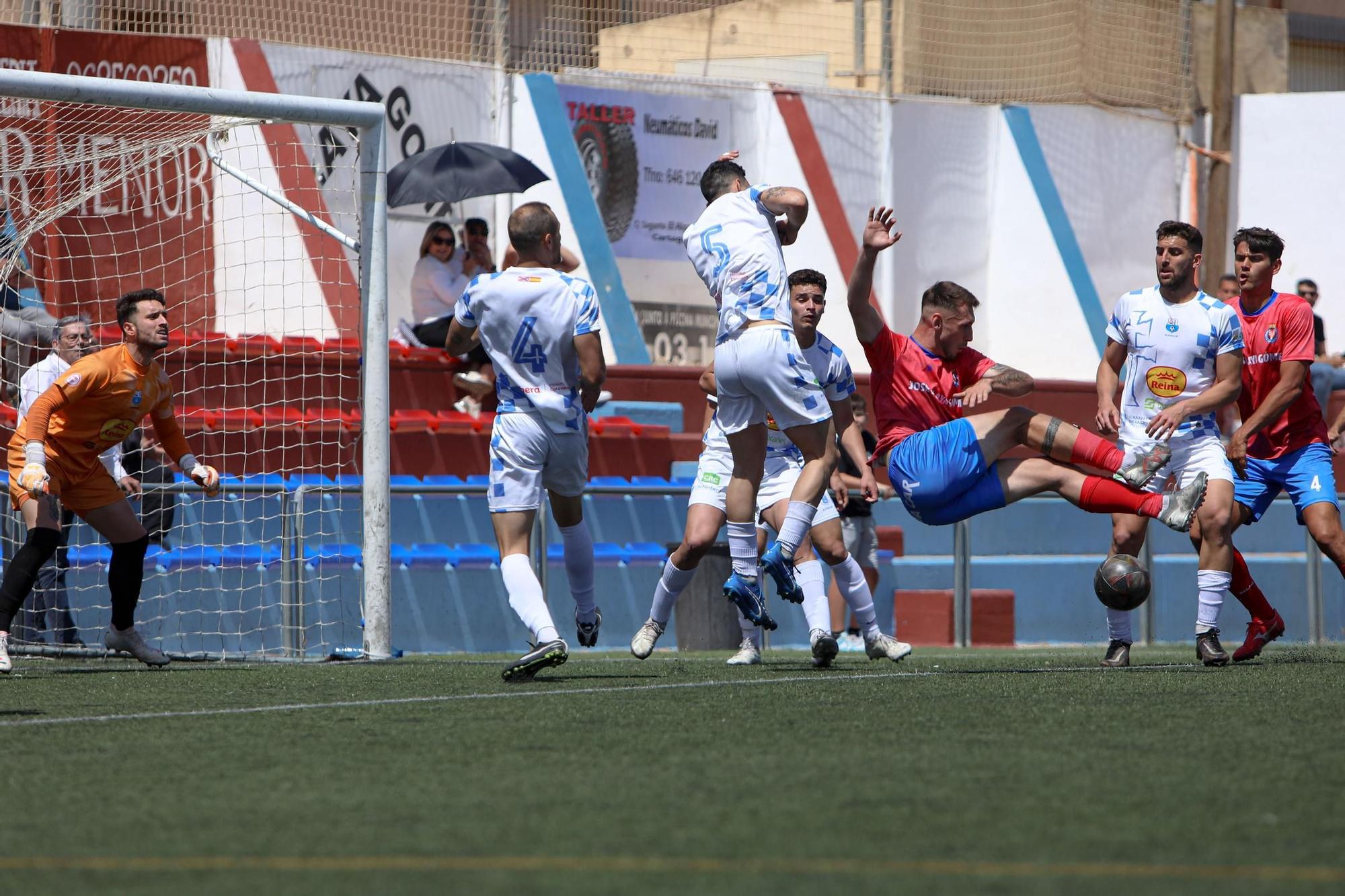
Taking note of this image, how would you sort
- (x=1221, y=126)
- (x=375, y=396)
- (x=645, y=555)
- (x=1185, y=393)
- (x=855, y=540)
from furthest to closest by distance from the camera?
(x=1221, y=126), (x=645, y=555), (x=855, y=540), (x=375, y=396), (x=1185, y=393)

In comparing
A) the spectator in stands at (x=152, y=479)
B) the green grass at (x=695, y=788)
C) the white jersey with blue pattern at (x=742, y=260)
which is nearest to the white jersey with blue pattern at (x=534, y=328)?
the white jersey with blue pattern at (x=742, y=260)

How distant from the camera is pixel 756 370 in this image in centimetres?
759

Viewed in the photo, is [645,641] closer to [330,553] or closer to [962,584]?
[330,553]

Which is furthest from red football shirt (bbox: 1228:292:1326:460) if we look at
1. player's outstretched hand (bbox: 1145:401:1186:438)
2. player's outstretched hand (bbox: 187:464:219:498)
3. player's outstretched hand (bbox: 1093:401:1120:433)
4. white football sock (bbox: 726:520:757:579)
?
player's outstretched hand (bbox: 187:464:219:498)

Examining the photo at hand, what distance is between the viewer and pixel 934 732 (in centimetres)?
549

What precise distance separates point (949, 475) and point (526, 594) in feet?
6.05

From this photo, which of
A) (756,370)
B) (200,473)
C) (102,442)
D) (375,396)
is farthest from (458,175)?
(756,370)

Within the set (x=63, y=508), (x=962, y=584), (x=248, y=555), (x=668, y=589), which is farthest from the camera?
(x=962, y=584)

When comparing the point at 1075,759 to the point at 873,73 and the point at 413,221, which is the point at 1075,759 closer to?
the point at 413,221

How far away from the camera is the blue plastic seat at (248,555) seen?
1209cm

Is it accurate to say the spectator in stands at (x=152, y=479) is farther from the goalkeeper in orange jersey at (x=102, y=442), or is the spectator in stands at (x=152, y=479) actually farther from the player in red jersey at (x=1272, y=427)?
the player in red jersey at (x=1272, y=427)

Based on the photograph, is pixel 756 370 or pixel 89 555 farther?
pixel 89 555

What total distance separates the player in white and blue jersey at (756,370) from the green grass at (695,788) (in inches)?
28.0

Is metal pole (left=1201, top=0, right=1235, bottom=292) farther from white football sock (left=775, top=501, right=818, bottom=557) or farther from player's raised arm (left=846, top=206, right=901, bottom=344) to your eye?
white football sock (left=775, top=501, right=818, bottom=557)
